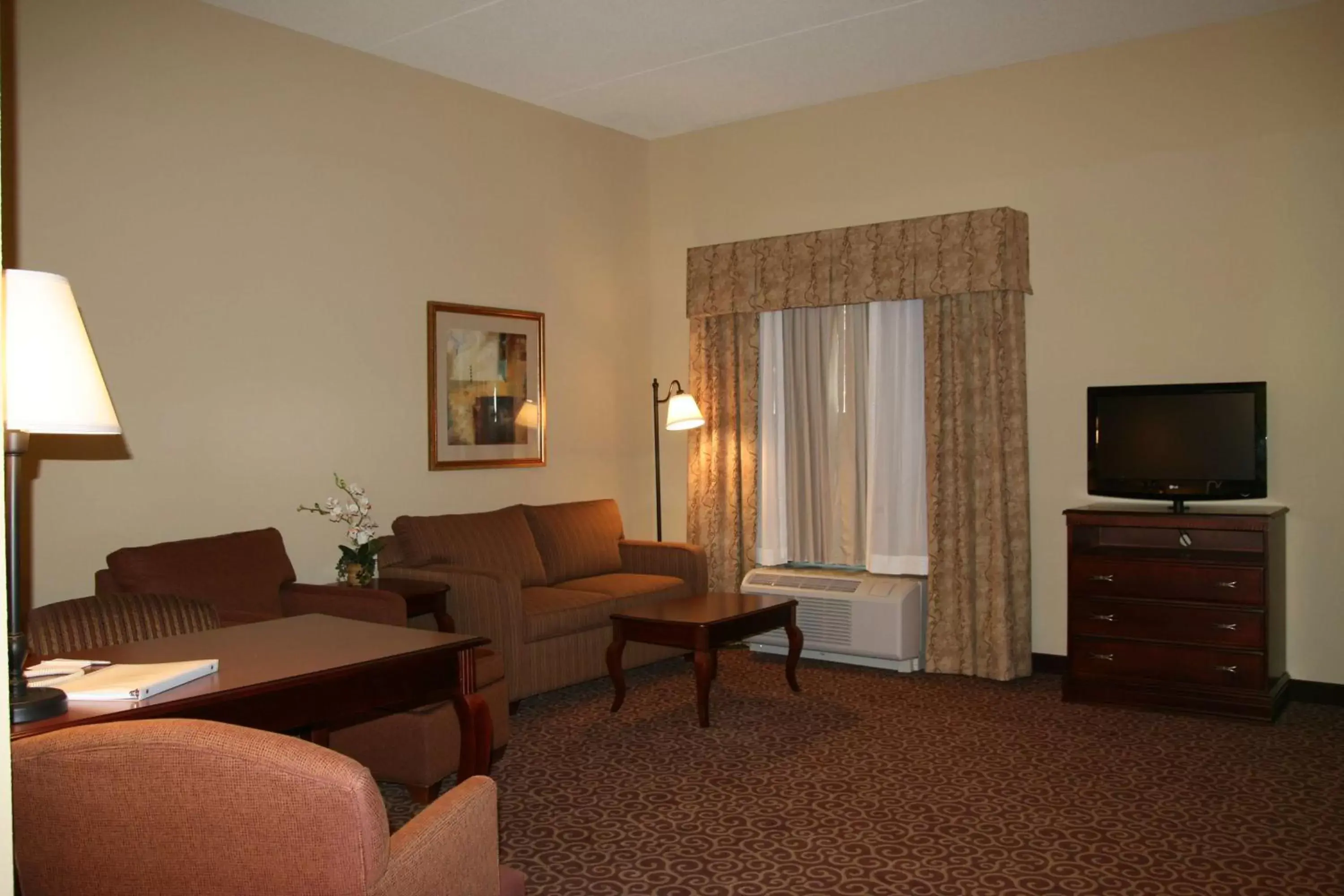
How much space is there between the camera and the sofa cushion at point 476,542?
5355mm

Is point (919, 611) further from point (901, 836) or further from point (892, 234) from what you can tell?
point (901, 836)

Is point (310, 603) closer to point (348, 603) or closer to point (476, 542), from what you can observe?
point (348, 603)

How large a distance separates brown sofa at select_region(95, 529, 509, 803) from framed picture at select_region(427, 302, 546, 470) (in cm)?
122

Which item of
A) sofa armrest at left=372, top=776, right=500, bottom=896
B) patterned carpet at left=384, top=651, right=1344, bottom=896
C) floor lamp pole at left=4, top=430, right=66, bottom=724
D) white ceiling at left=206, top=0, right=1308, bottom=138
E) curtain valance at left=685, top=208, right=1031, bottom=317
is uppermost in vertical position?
white ceiling at left=206, top=0, right=1308, bottom=138

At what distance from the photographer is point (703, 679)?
477 cm

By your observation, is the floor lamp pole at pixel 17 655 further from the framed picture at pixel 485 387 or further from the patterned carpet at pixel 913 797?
the framed picture at pixel 485 387

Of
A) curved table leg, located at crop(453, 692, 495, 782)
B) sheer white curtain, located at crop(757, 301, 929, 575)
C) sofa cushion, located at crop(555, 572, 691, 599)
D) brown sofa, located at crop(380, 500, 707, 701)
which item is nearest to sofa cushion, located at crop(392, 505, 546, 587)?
brown sofa, located at crop(380, 500, 707, 701)

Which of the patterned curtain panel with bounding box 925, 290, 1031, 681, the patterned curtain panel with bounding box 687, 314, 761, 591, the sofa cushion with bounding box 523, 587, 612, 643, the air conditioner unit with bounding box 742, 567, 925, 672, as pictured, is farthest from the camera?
the patterned curtain panel with bounding box 687, 314, 761, 591

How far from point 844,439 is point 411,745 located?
3.51 meters

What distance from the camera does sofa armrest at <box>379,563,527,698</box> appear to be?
489 centimetres

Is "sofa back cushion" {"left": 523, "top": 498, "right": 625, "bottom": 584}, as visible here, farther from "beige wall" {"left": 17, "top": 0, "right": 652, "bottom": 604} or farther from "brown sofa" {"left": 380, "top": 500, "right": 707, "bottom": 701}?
"beige wall" {"left": 17, "top": 0, "right": 652, "bottom": 604}

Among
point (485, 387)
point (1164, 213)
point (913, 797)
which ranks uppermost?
point (1164, 213)

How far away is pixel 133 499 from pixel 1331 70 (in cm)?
572

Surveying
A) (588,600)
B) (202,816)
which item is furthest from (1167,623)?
(202,816)
